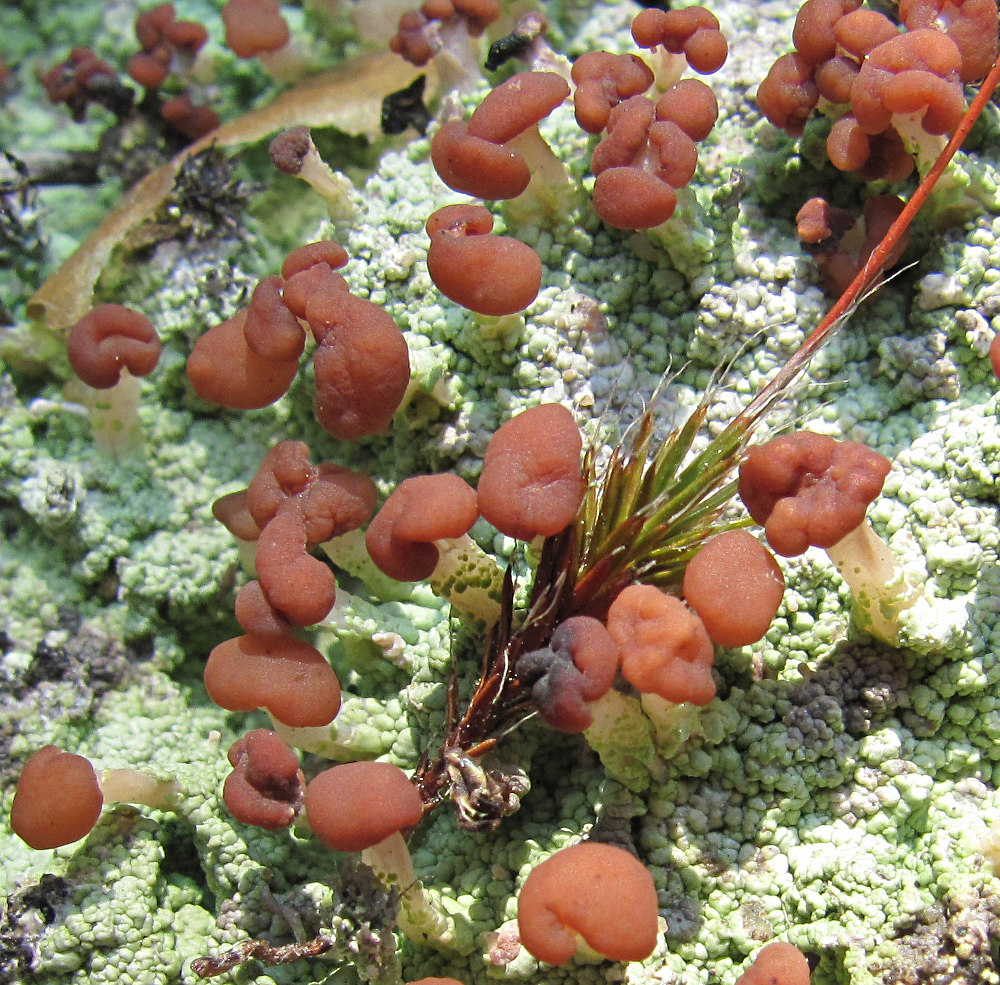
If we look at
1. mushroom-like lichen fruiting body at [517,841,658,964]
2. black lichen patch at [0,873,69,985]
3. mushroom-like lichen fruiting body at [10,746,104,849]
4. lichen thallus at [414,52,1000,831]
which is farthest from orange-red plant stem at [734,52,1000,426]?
black lichen patch at [0,873,69,985]

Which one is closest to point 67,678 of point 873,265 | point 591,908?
point 591,908

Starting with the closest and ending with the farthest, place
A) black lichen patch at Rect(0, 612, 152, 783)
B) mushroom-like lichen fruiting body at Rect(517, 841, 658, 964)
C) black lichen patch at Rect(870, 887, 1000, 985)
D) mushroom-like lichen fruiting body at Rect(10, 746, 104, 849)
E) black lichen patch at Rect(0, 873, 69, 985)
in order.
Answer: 1. mushroom-like lichen fruiting body at Rect(517, 841, 658, 964)
2. black lichen patch at Rect(870, 887, 1000, 985)
3. mushroom-like lichen fruiting body at Rect(10, 746, 104, 849)
4. black lichen patch at Rect(0, 873, 69, 985)
5. black lichen patch at Rect(0, 612, 152, 783)

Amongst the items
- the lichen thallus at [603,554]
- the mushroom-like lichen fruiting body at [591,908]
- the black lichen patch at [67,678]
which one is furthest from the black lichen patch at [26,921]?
the mushroom-like lichen fruiting body at [591,908]

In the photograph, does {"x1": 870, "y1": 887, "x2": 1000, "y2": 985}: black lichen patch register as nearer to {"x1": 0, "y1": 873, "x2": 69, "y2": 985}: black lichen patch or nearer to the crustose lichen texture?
the crustose lichen texture

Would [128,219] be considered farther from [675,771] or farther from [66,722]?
A: [675,771]

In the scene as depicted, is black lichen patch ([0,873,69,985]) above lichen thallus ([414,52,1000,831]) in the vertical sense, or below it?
below

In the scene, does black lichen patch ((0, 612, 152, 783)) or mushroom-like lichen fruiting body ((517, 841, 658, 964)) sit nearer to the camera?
mushroom-like lichen fruiting body ((517, 841, 658, 964))

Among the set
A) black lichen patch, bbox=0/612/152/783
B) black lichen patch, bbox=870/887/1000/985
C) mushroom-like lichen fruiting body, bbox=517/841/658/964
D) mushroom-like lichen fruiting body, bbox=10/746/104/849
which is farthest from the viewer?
black lichen patch, bbox=0/612/152/783

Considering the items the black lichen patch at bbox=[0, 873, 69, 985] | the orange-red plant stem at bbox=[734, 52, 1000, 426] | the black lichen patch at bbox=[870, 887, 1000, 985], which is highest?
the orange-red plant stem at bbox=[734, 52, 1000, 426]

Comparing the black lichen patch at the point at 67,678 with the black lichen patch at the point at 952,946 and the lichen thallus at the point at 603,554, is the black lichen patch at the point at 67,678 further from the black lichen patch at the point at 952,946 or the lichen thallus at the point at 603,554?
the black lichen patch at the point at 952,946
